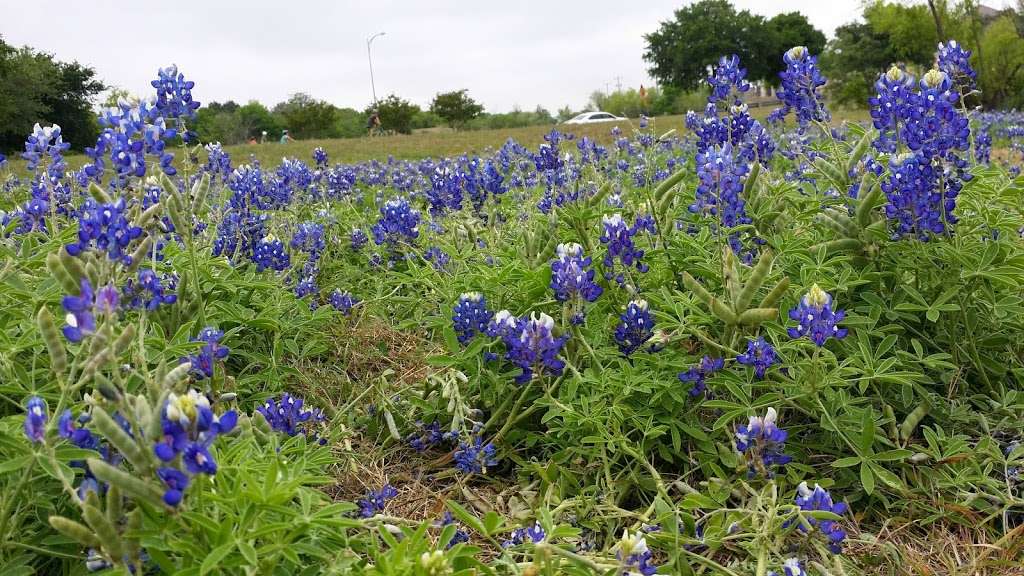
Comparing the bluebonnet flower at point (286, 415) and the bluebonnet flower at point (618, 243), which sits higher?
the bluebonnet flower at point (618, 243)

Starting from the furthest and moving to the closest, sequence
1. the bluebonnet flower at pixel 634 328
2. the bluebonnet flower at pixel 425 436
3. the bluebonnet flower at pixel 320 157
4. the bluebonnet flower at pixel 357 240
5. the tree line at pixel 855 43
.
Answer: the tree line at pixel 855 43, the bluebonnet flower at pixel 320 157, the bluebonnet flower at pixel 357 240, the bluebonnet flower at pixel 425 436, the bluebonnet flower at pixel 634 328

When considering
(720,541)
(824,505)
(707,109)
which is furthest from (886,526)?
(707,109)

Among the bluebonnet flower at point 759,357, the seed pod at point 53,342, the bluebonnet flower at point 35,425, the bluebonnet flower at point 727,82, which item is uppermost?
the bluebonnet flower at point 727,82

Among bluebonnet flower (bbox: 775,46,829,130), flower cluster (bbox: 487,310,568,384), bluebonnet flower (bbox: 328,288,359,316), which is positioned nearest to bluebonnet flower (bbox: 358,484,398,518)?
flower cluster (bbox: 487,310,568,384)

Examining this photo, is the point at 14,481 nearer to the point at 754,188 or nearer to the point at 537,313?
the point at 537,313

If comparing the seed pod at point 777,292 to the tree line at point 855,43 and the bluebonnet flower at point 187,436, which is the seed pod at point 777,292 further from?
the tree line at point 855,43

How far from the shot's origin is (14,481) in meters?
1.75

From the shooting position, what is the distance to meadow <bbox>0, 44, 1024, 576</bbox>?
1.66 m

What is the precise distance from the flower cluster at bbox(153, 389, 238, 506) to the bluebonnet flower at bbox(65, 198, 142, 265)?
17.6 inches

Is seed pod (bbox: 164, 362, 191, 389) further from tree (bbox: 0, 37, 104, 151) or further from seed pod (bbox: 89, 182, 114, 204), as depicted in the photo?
tree (bbox: 0, 37, 104, 151)

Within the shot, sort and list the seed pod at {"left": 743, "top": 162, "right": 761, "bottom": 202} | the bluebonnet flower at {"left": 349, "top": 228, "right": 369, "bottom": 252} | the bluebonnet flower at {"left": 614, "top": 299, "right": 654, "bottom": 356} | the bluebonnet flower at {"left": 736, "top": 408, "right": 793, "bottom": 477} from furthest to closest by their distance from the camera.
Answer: the bluebonnet flower at {"left": 349, "top": 228, "right": 369, "bottom": 252}, the seed pod at {"left": 743, "top": 162, "right": 761, "bottom": 202}, the bluebonnet flower at {"left": 614, "top": 299, "right": 654, "bottom": 356}, the bluebonnet flower at {"left": 736, "top": 408, "right": 793, "bottom": 477}

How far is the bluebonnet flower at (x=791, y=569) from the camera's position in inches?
75.6

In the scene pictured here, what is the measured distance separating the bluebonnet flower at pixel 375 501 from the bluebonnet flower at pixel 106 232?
1.13 m

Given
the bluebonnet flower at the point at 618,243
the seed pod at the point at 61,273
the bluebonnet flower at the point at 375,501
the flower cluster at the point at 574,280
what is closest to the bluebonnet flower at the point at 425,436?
the bluebonnet flower at the point at 375,501
